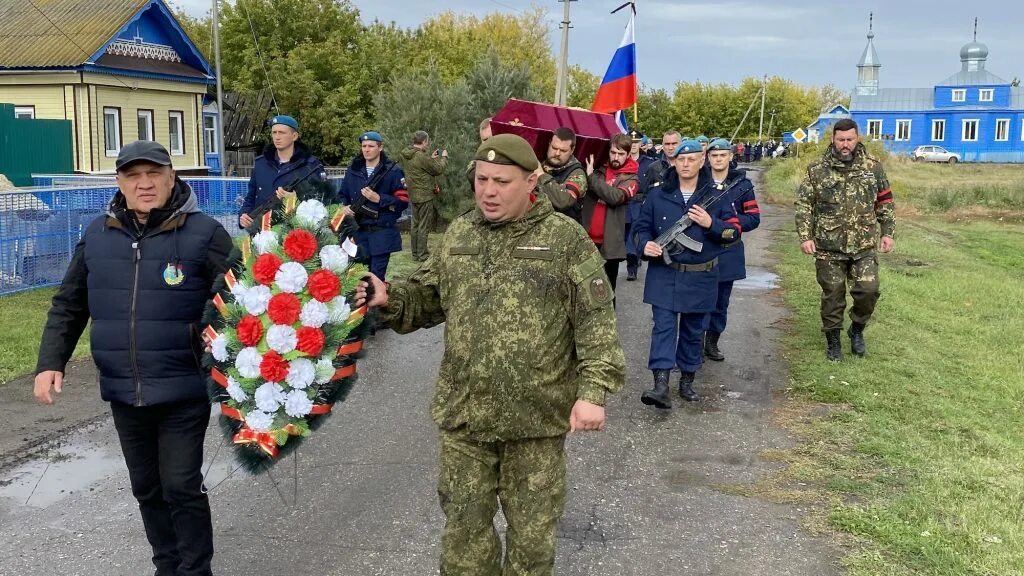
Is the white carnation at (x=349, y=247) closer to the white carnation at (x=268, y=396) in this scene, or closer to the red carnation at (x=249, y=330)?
the red carnation at (x=249, y=330)

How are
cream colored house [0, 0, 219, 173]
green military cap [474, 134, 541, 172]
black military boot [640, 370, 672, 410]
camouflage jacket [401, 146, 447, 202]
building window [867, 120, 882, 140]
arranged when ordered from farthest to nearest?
building window [867, 120, 882, 140]
cream colored house [0, 0, 219, 173]
camouflage jacket [401, 146, 447, 202]
black military boot [640, 370, 672, 410]
green military cap [474, 134, 541, 172]

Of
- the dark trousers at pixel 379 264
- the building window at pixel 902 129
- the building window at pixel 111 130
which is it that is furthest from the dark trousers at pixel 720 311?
the building window at pixel 902 129

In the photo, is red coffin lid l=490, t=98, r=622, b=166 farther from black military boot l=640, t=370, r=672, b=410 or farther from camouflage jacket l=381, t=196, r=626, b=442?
camouflage jacket l=381, t=196, r=626, b=442

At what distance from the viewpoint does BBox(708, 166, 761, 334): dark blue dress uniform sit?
24.0 feet

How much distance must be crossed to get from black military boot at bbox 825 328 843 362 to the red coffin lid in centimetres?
291

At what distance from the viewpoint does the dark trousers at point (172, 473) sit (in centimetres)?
383

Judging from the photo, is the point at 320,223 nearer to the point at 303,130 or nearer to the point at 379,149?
the point at 379,149

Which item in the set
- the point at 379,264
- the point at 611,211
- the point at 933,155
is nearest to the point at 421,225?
the point at 379,264

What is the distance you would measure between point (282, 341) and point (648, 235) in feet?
13.2

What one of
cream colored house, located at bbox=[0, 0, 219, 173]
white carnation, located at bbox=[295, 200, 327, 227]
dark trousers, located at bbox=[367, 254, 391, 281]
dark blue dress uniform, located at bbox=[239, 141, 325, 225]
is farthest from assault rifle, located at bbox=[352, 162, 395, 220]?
cream colored house, located at bbox=[0, 0, 219, 173]

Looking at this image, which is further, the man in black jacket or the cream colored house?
the cream colored house

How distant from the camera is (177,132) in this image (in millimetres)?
31000

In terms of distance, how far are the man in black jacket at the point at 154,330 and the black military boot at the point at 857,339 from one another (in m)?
6.51

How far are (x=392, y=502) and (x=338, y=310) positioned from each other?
1.88 metres
